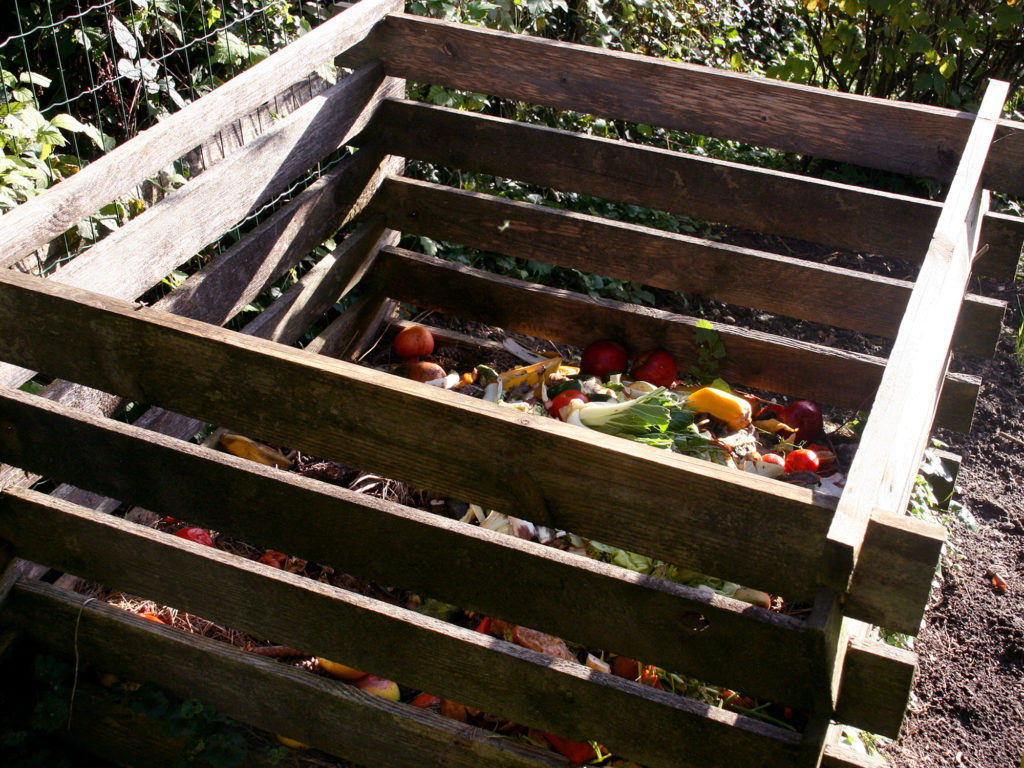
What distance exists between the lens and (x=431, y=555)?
186 cm

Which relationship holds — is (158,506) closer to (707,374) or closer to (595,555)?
(595,555)

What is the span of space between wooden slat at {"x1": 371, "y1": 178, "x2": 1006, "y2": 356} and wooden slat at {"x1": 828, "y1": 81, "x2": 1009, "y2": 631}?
18.0 inches

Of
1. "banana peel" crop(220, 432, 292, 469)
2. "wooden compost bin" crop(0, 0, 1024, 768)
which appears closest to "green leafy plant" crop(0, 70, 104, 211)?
"wooden compost bin" crop(0, 0, 1024, 768)

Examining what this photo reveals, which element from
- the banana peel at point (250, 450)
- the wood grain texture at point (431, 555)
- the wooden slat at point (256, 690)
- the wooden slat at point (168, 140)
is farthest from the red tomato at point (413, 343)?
the wood grain texture at point (431, 555)

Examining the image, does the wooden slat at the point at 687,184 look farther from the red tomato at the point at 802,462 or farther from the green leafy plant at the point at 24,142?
the green leafy plant at the point at 24,142

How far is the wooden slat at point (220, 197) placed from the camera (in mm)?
2320

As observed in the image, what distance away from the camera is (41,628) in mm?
2355

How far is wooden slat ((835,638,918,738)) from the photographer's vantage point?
1.65 metres

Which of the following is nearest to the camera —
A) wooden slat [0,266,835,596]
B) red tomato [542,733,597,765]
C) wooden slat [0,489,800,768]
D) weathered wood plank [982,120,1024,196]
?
wooden slat [0,266,835,596]

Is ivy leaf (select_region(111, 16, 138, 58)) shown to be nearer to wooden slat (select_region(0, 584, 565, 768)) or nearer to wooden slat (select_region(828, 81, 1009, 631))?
wooden slat (select_region(0, 584, 565, 768))

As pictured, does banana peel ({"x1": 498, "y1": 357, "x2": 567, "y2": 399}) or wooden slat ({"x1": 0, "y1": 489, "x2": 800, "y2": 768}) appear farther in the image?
banana peel ({"x1": 498, "y1": 357, "x2": 567, "y2": 399})

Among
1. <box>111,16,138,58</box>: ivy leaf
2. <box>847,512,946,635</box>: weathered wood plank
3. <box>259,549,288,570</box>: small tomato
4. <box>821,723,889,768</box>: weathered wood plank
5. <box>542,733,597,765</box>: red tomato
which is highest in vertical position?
<box>111,16,138,58</box>: ivy leaf

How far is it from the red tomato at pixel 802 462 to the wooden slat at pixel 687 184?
0.78 m

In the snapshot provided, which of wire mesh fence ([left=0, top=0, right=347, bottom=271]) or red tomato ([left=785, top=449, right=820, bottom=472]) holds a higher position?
wire mesh fence ([left=0, top=0, right=347, bottom=271])
